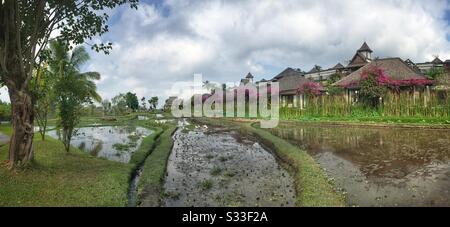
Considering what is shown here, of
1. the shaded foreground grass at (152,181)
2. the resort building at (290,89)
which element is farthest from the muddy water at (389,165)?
the resort building at (290,89)

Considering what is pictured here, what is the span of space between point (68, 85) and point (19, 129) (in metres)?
8.94

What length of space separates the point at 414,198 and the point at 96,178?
8074mm

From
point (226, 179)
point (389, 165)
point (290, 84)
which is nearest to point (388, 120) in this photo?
point (389, 165)

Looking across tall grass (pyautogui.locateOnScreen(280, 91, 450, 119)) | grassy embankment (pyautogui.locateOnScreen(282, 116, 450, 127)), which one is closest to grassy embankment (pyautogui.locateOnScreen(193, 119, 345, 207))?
grassy embankment (pyautogui.locateOnScreen(282, 116, 450, 127))

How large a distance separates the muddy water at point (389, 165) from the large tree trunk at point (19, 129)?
8.99 metres

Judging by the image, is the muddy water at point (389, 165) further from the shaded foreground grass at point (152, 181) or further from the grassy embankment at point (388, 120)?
the shaded foreground grass at point (152, 181)

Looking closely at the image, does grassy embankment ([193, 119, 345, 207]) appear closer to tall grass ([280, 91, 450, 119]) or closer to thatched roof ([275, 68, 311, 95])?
tall grass ([280, 91, 450, 119])

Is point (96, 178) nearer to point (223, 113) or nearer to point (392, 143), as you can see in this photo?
point (392, 143)

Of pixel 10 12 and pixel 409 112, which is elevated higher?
pixel 10 12

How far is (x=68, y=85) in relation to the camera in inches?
731

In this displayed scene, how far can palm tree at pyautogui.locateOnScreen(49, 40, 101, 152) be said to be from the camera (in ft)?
49.1

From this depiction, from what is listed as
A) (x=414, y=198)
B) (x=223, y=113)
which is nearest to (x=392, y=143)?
(x=414, y=198)

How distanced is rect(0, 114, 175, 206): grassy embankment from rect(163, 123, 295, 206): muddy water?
137cm
